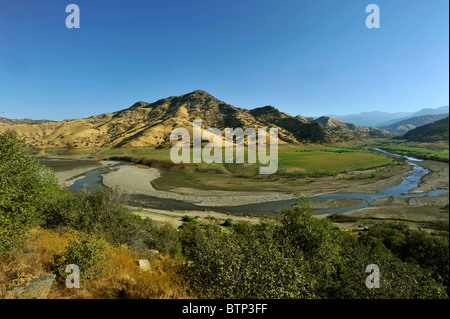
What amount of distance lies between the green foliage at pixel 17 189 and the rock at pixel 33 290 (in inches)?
125

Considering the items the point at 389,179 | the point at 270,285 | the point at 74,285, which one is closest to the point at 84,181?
the point at 74,285

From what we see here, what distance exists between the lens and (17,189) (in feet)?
33.7

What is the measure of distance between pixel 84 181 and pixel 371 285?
9437 centimetres

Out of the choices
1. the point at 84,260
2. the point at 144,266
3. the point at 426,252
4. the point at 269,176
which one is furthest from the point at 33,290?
the point at 269,176

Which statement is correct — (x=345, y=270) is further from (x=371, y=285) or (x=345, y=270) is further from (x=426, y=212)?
(x=426, y=212)

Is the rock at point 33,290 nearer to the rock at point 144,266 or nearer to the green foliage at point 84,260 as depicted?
the green foliage at point 84,260

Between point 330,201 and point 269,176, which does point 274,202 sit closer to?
point 330,201

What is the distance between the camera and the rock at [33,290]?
259 inches

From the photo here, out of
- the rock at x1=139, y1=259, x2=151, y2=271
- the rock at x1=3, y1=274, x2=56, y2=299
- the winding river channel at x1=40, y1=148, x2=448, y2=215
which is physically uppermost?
the rock at x1=3, y1=274, x2=56, y2=299

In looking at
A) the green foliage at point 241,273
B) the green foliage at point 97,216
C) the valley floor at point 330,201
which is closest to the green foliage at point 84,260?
the green foliage at point 241,273

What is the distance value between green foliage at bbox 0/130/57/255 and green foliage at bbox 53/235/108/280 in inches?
99.4

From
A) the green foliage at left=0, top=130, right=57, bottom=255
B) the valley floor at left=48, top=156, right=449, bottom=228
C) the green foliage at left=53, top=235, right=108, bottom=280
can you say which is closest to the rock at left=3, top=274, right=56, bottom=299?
the green foliage at left=53, top=235, right=108, bottom=280

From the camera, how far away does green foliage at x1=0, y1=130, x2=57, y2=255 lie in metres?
9.20

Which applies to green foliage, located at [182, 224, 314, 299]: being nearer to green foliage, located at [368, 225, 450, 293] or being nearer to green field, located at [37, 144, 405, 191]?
green foliage, located at [368, 225, 450, 293]
